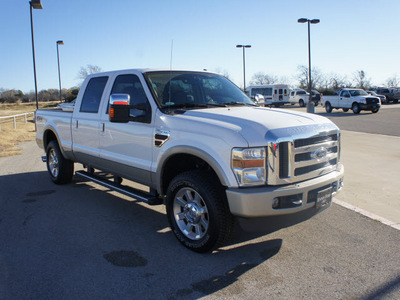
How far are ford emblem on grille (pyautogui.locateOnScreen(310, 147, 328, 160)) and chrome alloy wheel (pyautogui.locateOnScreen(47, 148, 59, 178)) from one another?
16.7 feet

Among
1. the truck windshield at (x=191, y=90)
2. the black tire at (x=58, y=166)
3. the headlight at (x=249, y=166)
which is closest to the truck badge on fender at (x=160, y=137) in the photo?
the truck windshield at (x=191, y=90)

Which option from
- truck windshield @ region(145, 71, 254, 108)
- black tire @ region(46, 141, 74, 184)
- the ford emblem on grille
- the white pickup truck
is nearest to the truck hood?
the white pickup truck

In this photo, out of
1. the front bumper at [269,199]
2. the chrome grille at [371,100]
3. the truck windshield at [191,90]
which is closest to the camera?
Answer: the front bumper at [269,199]

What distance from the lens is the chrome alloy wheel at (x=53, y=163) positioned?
23.6ft

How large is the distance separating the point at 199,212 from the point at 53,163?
4422 mm

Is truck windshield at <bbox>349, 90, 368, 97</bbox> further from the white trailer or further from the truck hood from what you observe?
the truck hood

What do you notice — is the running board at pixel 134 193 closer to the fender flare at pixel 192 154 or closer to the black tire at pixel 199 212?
the fender flare at pixel 192 154

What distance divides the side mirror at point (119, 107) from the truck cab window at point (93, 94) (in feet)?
4.58

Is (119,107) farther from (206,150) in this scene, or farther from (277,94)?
(277,94)

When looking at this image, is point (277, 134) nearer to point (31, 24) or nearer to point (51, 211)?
point (51, 211)

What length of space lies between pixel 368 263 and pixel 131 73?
3735 millimetres

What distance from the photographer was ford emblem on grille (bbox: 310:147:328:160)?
3902mm

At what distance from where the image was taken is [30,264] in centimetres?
380

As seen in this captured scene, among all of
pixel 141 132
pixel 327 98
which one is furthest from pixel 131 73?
pixel 327 98
